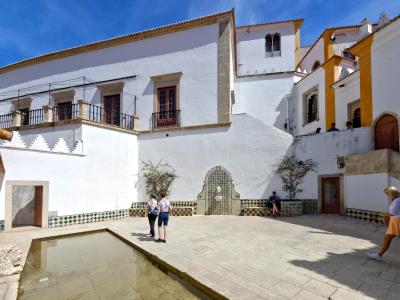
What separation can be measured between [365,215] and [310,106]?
7823 millimetres

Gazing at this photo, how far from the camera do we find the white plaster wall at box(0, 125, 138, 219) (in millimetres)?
8289

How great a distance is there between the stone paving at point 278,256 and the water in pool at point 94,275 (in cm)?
30

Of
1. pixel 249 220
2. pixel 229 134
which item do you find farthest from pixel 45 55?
pixel 249 220

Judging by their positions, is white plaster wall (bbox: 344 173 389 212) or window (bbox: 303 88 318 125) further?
window (bbox: 303 88 318 125)

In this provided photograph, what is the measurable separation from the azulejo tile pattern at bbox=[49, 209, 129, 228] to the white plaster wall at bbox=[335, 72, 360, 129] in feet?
35.4

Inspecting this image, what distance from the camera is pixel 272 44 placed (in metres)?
18.9

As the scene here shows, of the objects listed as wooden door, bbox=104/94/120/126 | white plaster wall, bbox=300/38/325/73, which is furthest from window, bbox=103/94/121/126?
white plaster wall, bbox=300/38/325/73

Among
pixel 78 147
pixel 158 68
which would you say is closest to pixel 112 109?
pixel 158 68

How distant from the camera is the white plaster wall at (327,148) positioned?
9.70 m

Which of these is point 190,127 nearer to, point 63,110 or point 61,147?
point 61,147

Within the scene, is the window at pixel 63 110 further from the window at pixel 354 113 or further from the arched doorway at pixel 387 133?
the arched doorway at pixel 387 133

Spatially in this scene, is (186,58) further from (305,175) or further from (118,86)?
(305,175)

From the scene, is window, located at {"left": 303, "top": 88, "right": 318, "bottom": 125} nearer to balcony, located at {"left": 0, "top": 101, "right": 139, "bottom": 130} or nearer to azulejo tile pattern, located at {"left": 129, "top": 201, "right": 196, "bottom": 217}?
azulejo tile pattern, located at {"left": 129, "top": 201, "right": 196, "bottom": 217}

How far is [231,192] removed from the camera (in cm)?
1079
